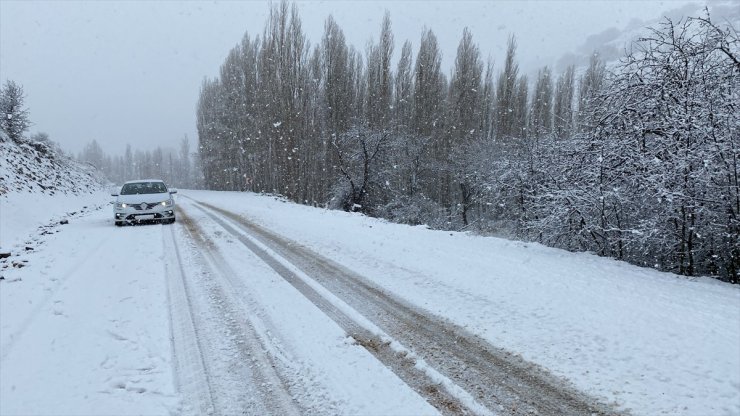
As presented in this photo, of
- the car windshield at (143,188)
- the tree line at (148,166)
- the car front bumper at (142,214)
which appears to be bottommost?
the car front bumper at (142,214)

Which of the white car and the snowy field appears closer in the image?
the snowy field

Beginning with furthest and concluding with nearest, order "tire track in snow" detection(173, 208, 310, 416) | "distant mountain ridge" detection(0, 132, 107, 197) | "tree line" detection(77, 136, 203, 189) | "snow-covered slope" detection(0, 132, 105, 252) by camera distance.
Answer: "tree line" detection(77, 136, 203, 189), "distant mountain ridge" detection(0, 132, 107, 197), "snow-covered slope" detection(0, 132, 105, 252), "tire track in snow" detection(173, 208, 310, 416)

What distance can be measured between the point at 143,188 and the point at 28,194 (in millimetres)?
5970

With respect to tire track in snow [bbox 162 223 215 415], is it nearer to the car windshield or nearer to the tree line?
the car windshield

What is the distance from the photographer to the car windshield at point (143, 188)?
1416 cm

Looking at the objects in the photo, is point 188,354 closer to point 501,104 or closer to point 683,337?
point 683,337

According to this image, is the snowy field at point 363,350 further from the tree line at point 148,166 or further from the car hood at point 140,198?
the tree line at point 148,166

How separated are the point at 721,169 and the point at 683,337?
3.48m

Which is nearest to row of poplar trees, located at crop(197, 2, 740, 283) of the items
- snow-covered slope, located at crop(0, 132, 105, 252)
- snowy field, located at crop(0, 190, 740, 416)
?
snowy field, located at crop(0, 190, 740, 416)

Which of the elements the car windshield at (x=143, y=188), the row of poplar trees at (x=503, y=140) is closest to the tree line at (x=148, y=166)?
the row of poplar trees at (x=503, y=140)

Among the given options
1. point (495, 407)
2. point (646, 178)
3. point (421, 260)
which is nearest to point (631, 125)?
point (646, 178)

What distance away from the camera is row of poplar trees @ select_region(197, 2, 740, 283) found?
6543 mm

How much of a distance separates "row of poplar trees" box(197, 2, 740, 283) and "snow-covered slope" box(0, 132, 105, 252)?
524 inches

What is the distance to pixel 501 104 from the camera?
127 ft
